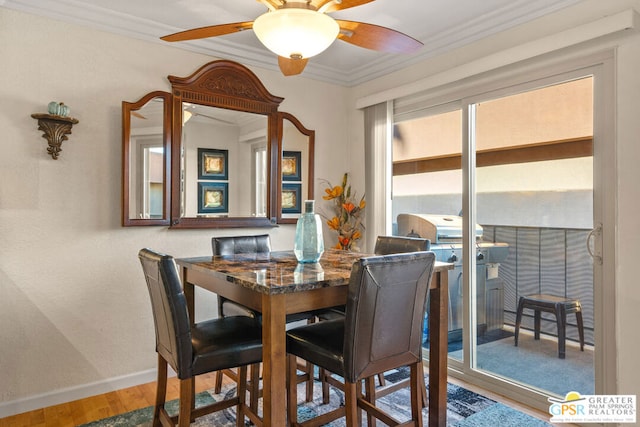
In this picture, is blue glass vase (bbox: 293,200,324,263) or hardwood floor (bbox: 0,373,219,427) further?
hardwood floor (bbox: 0,373,219,427)

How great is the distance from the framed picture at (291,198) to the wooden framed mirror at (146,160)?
0.96 m

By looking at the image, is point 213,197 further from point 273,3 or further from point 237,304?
point 273,3

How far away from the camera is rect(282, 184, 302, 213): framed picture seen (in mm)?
3451

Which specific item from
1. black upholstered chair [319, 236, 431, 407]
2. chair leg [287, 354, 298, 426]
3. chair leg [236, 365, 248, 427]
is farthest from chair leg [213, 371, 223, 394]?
chair leg [287, 354, 298, 426]

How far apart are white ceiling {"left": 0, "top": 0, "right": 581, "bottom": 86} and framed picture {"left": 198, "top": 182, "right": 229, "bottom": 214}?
3.25ft

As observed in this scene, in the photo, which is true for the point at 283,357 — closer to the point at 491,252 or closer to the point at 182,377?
the point at 182,377

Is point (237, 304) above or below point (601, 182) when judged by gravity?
below

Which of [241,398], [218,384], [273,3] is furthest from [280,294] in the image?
[218,384]

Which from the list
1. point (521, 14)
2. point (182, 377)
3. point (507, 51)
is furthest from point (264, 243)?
point (521, 14)

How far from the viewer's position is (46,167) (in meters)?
2.48

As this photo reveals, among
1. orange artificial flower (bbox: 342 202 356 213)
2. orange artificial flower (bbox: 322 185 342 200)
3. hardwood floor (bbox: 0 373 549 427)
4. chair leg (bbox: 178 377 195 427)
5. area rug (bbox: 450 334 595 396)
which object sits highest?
orange artificial flower (bbox: 322 185 342 200)

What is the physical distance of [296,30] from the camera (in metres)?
1.63

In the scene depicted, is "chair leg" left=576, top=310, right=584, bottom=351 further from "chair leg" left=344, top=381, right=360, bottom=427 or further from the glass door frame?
"chair leg" left=344, top=381, right=360, bottom=427

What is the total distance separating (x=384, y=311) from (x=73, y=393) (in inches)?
84.4
